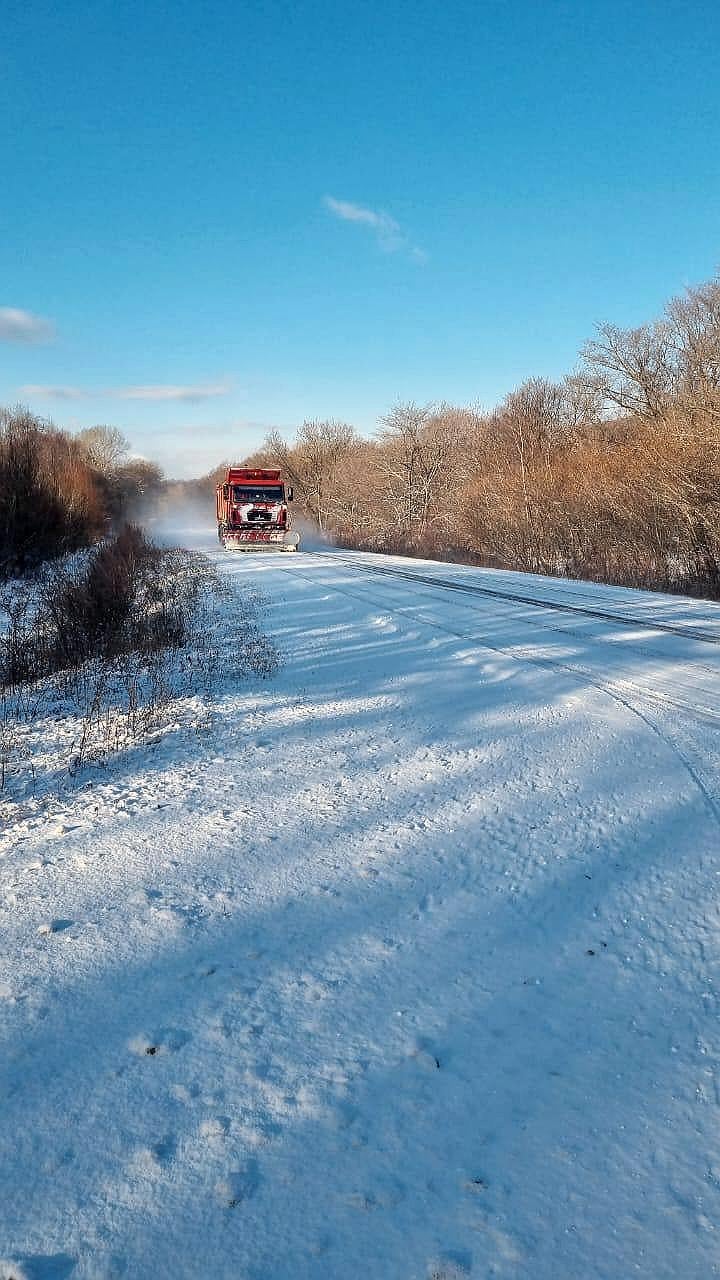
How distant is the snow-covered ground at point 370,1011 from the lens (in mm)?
1378

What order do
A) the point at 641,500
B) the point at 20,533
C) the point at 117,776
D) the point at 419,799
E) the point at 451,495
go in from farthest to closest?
the point at 451,495
the point at 20,533
the point at 641,500
the point at 117,776
the point at 419,799

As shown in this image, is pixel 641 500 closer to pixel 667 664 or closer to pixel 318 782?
pixel 667 664

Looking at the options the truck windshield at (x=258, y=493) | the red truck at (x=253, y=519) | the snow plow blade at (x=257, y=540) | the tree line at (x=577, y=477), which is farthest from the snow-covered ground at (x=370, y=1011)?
the truck windshield at (x=258, y=493)

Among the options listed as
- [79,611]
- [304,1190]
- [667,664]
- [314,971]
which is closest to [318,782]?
[314,971]

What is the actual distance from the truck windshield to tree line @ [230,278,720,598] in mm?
6228

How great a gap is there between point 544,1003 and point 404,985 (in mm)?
441

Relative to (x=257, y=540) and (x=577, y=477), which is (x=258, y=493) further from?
(x=577, y=477)

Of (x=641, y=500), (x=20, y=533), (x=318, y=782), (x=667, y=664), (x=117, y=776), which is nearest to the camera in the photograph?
(x=318, y=782)

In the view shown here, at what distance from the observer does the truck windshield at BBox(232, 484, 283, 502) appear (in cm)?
2719

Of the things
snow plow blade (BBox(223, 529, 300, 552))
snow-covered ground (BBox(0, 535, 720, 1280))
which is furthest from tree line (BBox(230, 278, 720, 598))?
snow-covered ground (BBox(0, 535, 720, 1280))

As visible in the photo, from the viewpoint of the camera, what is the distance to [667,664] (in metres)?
5.71

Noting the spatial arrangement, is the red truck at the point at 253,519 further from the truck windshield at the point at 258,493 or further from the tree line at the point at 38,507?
the tree line at the point at 38,507

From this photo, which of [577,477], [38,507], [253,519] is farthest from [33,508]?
[577,477]

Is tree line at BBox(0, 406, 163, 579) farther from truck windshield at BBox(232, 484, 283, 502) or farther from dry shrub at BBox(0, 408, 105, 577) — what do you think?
truck windshield at BBox(232, 484, 283, 502)
